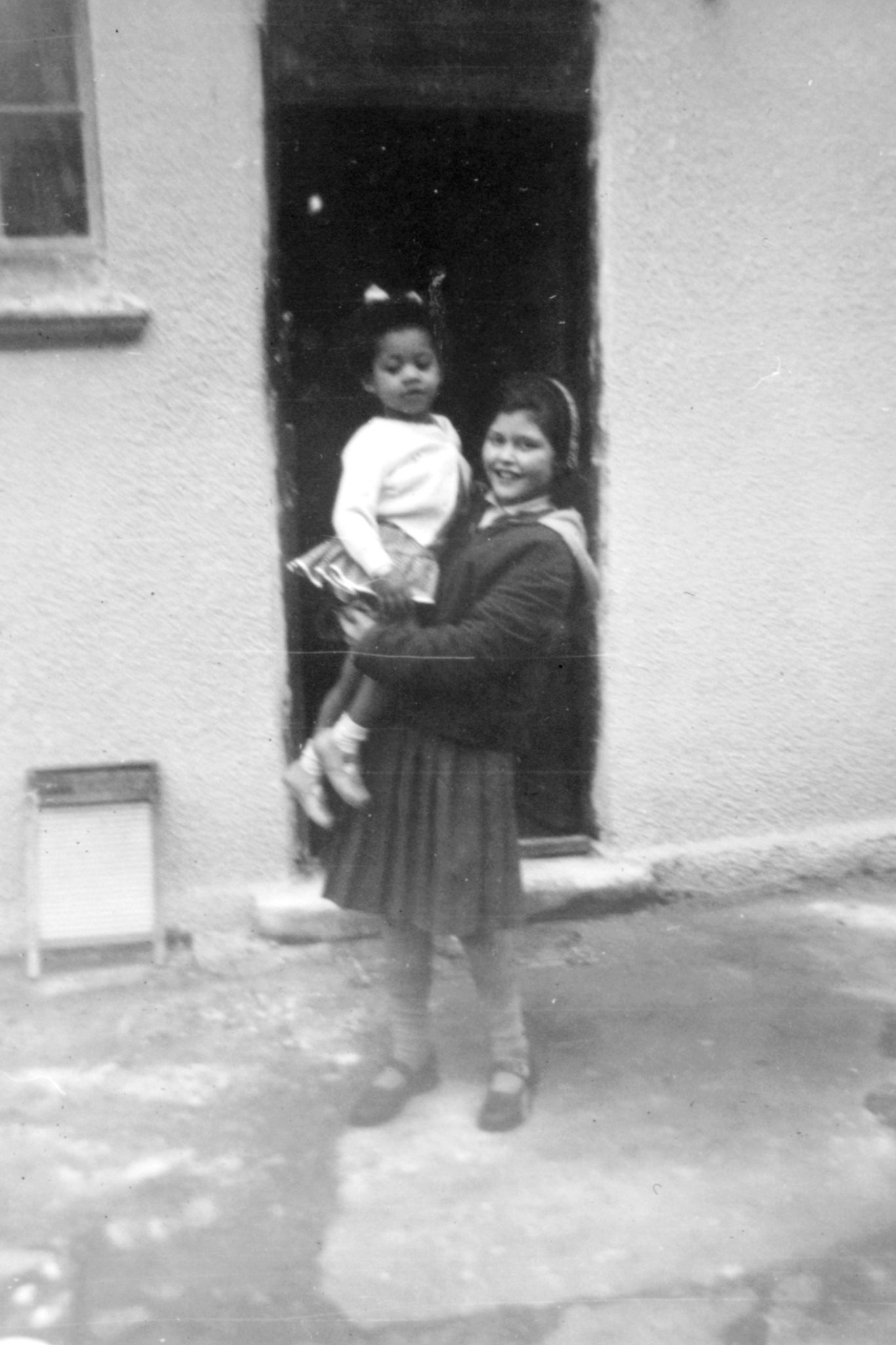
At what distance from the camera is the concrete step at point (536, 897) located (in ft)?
12.5

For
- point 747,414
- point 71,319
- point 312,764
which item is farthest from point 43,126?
→ point 747,414

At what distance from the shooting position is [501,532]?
2.77 metres

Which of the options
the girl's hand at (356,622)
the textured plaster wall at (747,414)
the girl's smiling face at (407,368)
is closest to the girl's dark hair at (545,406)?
the girl's smiling face at (407,368)

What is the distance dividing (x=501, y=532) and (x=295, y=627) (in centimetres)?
117

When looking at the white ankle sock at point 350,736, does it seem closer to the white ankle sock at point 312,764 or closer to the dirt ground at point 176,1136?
the white ankle sock at point 312,764

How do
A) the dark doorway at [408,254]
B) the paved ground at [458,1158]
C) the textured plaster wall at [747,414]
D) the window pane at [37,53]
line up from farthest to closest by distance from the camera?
the textured plaster wall at [747,414] < the dark doorway at [408,254] < the window pane at [37,53] < the paved ground at [458,1158]

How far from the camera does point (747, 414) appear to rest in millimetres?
3910

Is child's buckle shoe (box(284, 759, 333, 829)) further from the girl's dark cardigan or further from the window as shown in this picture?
the window

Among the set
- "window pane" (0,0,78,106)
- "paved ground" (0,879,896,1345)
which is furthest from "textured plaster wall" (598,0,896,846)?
"window pane" (0,0,78,106)

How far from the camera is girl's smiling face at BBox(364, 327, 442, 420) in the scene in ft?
9.02

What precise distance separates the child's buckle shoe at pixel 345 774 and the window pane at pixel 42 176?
65.3 inches

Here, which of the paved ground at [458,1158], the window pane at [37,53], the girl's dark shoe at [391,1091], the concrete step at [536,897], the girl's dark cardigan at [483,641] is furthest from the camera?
the concrete step at [536,897]

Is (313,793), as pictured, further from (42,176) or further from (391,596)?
(42,176)

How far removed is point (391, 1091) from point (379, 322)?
1.72 meters
